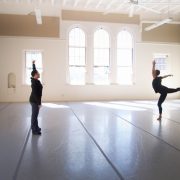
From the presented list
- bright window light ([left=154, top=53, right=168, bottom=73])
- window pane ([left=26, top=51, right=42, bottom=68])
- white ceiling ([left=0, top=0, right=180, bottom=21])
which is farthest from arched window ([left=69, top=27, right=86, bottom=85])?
bright window light ([left=154, top=53, right=168, bottom=73])

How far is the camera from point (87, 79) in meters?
14.0

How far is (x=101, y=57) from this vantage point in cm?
1423

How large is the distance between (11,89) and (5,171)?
415 inches

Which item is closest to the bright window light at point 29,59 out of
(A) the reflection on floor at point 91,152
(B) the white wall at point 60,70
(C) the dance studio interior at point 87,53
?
(C) the dance studio interior at point 87,53

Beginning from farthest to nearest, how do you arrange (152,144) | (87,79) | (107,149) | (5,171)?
(87,79)
(152,144)
(107,149)
(5,171)

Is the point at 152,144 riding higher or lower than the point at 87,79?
lower

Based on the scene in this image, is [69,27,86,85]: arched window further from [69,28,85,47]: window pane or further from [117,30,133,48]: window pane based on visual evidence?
[117,30,133,48]: window pane

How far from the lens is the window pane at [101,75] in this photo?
1420 cm

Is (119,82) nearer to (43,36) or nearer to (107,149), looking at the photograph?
(43,36)

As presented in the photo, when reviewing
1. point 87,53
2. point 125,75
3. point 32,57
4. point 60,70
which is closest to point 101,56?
point 87,53

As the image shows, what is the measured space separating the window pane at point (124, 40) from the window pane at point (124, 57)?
10.2 inches

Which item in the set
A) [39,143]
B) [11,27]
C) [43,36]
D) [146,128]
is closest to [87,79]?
[43,36]

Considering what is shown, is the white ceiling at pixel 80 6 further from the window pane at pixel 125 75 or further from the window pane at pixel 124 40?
the window pane at pixel 125 75

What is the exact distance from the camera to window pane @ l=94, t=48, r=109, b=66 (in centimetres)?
1418
